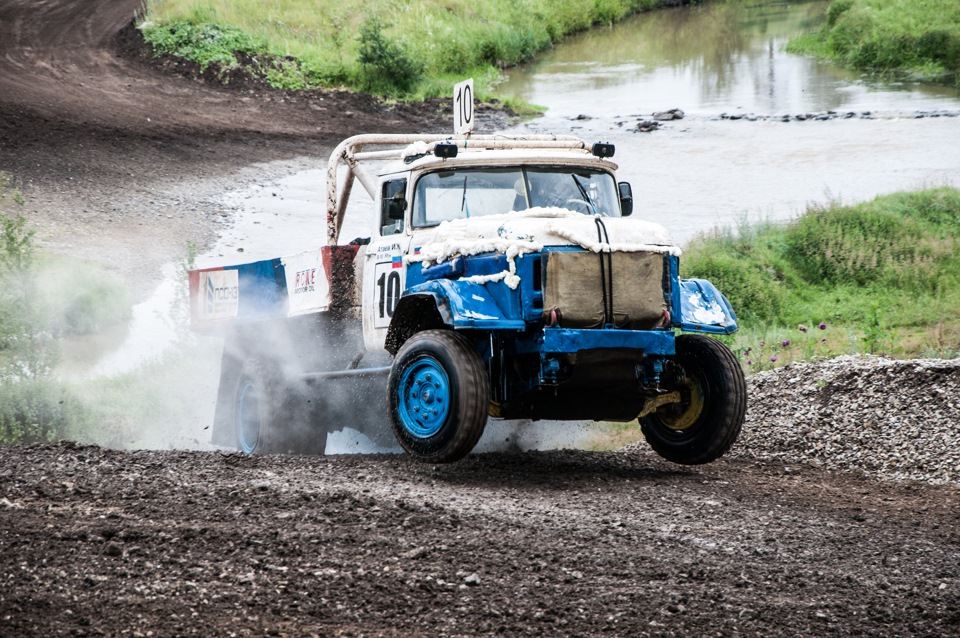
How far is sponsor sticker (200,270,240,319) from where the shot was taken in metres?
12.2

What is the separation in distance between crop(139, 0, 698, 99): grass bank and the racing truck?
25.6 meters

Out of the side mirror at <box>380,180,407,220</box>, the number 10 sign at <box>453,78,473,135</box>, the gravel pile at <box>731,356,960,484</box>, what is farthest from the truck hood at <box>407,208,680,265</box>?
the gravel pile at <box>731,356,960,484</box>

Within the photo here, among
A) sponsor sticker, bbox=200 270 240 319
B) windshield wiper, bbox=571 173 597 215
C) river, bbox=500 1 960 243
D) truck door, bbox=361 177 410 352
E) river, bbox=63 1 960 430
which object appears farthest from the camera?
river, bbox=500 1 960 243

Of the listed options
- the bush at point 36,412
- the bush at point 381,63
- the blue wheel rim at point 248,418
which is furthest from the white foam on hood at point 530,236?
the bush at point 381,63

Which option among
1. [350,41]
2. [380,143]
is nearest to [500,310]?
[380,143]

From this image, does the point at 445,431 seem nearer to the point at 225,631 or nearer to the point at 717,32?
the point at 225,631

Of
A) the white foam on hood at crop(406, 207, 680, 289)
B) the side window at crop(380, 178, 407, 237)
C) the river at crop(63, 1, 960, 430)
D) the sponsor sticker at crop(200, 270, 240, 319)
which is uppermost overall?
the river at crop(63, 1, 960, 430)

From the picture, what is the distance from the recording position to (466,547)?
6.12 meters

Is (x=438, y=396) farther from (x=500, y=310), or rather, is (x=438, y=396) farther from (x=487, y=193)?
(x=487, y=193)

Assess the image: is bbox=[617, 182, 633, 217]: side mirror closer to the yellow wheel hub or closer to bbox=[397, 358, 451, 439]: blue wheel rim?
the yellow wheel hub

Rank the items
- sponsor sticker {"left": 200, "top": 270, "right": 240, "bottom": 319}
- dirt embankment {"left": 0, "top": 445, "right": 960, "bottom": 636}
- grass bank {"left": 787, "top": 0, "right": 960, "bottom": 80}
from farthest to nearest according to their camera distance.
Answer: grass bank {"left": 787, "top": 0, "right": 960, "bottom": 80} → sponsor sticker {"left": 200, "top": 270, "right": 240, "bottom": 319} → dirt embankment {"left": 0, "top": 445, "right": 960, "bottom": 636}

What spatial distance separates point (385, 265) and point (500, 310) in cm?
179

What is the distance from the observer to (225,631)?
4746 mm

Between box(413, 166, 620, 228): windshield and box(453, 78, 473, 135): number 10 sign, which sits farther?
box(453, 78, 473, 135): number 10 sign
